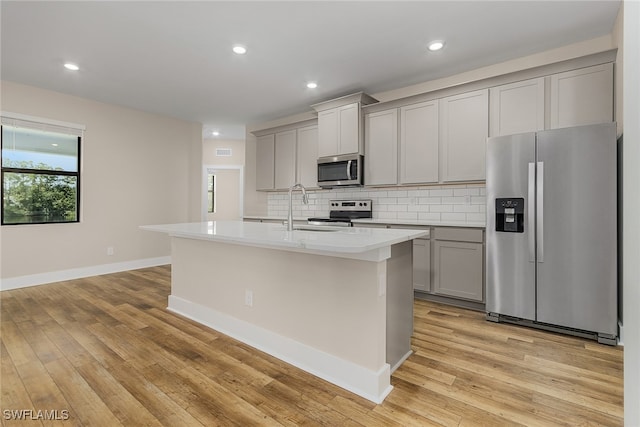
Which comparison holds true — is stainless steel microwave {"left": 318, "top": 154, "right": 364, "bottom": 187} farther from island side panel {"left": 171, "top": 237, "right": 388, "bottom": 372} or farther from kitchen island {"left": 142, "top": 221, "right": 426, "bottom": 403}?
island side panel {"left": 171, "top": 237, "right": 388, "bottom": 372}

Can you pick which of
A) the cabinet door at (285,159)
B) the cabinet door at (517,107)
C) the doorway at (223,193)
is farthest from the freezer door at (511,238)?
the doorway at (223,193)

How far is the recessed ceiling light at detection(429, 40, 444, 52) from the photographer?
→ 2.98m

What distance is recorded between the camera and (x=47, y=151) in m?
4.23

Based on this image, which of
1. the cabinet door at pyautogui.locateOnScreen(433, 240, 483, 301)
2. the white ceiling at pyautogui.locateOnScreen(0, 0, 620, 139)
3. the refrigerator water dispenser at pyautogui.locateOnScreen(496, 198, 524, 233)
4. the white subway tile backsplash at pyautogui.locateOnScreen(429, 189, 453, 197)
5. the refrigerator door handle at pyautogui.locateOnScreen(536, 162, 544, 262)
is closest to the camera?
the white ceiling at pyautogui.locateOnScreen(0, 0, 620, 139)

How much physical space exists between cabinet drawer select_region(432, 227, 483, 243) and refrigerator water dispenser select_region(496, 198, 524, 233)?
0.31m

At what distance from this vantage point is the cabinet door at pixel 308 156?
488 cm

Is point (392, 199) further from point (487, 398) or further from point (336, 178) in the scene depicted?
point (487, 398)

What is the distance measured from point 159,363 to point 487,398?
6.71 ft

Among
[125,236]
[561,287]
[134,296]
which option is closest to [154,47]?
[134,296]

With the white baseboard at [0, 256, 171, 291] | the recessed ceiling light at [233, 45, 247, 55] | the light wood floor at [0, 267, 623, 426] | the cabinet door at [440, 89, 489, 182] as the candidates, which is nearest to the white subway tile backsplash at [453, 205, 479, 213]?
the cabinet door at [440, 89, 489, 182]

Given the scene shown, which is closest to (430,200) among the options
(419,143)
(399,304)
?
(419,143)

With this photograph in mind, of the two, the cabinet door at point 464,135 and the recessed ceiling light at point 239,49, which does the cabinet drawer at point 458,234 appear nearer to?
the cabinet door at point 464,135

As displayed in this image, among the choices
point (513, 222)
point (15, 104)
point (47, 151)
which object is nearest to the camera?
point (513, 222)

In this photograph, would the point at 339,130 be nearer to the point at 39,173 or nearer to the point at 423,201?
the point at 423,201
